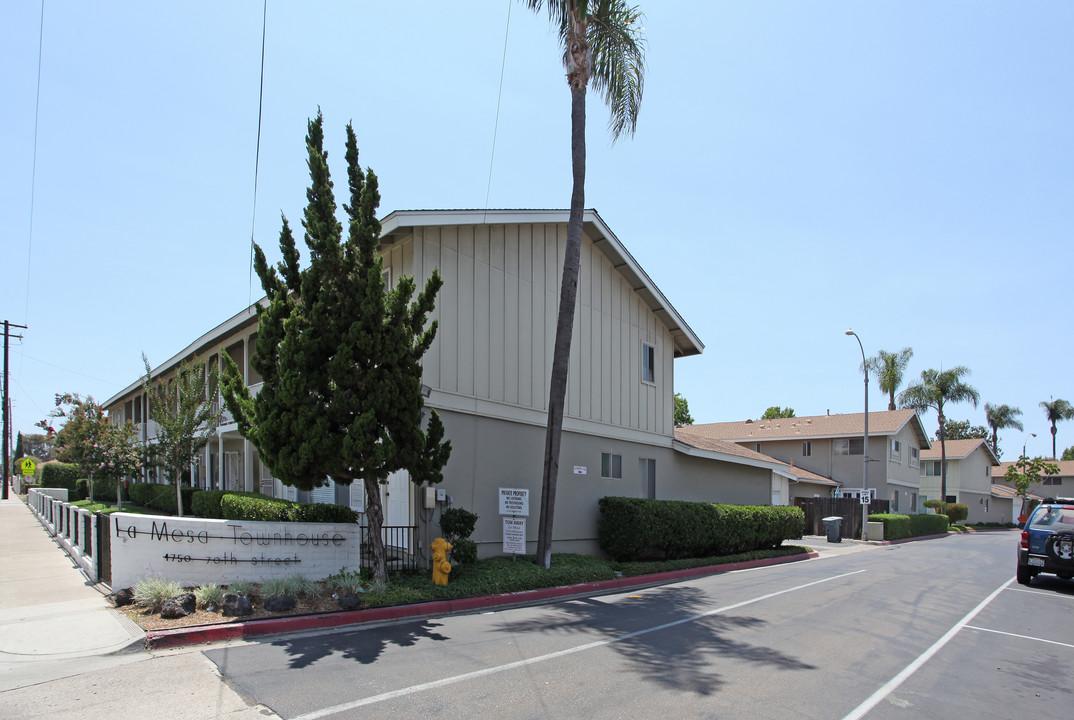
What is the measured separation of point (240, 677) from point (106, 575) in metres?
6.20

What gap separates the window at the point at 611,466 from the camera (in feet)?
59.8

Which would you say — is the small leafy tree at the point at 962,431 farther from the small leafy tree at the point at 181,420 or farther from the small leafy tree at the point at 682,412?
the small leafy tree at the point at 181,420

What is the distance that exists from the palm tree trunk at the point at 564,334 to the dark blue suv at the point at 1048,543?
10.5 metres

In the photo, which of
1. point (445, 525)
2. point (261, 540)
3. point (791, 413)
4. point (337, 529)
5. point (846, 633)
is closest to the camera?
point (846, 633)

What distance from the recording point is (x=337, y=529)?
36.8ft

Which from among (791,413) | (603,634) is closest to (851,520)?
(603,634)

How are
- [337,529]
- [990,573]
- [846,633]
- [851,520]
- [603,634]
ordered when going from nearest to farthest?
[603,634], [846,633], [337,529], [990,573], [851,520]

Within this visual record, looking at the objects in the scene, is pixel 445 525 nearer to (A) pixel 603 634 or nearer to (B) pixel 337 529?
(B) pixel 337 529

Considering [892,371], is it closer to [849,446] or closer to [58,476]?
[849,446]

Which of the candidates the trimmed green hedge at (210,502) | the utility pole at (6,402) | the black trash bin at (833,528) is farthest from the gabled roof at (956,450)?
the utility pole at (6,402)

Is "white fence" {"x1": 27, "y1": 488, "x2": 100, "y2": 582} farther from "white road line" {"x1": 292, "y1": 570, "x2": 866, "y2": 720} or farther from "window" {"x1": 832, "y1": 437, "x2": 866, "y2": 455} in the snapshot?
"window" {"x1": 832, "y1": 437, "x2": 866, "y2": 455}

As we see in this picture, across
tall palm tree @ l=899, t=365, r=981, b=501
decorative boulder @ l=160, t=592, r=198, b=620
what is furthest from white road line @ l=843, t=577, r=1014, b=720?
tall palm tree @ l=899, t=365, r=981, b=501

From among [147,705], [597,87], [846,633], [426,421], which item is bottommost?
[846,633]

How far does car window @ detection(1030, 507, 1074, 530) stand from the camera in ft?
49.3
